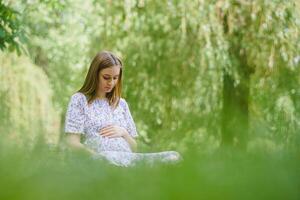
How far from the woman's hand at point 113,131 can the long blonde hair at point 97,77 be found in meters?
0.25

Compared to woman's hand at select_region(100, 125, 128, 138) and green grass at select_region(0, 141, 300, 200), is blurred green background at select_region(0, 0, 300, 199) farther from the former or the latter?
green grass at select_region(0, 141, 300, 200)

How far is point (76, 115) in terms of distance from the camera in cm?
319

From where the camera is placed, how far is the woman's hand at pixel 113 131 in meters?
3.02

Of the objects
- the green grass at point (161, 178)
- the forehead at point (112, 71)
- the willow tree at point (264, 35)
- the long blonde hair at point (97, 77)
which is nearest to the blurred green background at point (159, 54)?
the willow tree at point (264, 35)

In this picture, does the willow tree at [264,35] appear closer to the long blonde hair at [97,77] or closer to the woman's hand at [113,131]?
the long blonde hair at [97,77]

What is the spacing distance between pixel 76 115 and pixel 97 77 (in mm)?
202

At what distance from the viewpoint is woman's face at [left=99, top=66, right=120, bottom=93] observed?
3.21 m

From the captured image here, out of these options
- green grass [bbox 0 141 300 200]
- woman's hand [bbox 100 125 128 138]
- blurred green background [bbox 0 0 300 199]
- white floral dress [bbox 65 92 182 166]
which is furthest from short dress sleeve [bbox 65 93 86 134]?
green grass [bbox 0 141 300 200]

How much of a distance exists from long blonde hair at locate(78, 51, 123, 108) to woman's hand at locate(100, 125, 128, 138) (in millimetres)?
253

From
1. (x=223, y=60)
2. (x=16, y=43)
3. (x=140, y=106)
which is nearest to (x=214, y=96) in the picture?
(x=223, y=60)

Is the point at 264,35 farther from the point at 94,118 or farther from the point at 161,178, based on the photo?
the point at 161,178

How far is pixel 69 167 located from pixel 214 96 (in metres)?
7.35

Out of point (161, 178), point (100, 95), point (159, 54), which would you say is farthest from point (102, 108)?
point (159, 54)

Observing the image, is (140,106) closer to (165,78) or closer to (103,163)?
(165,78)
